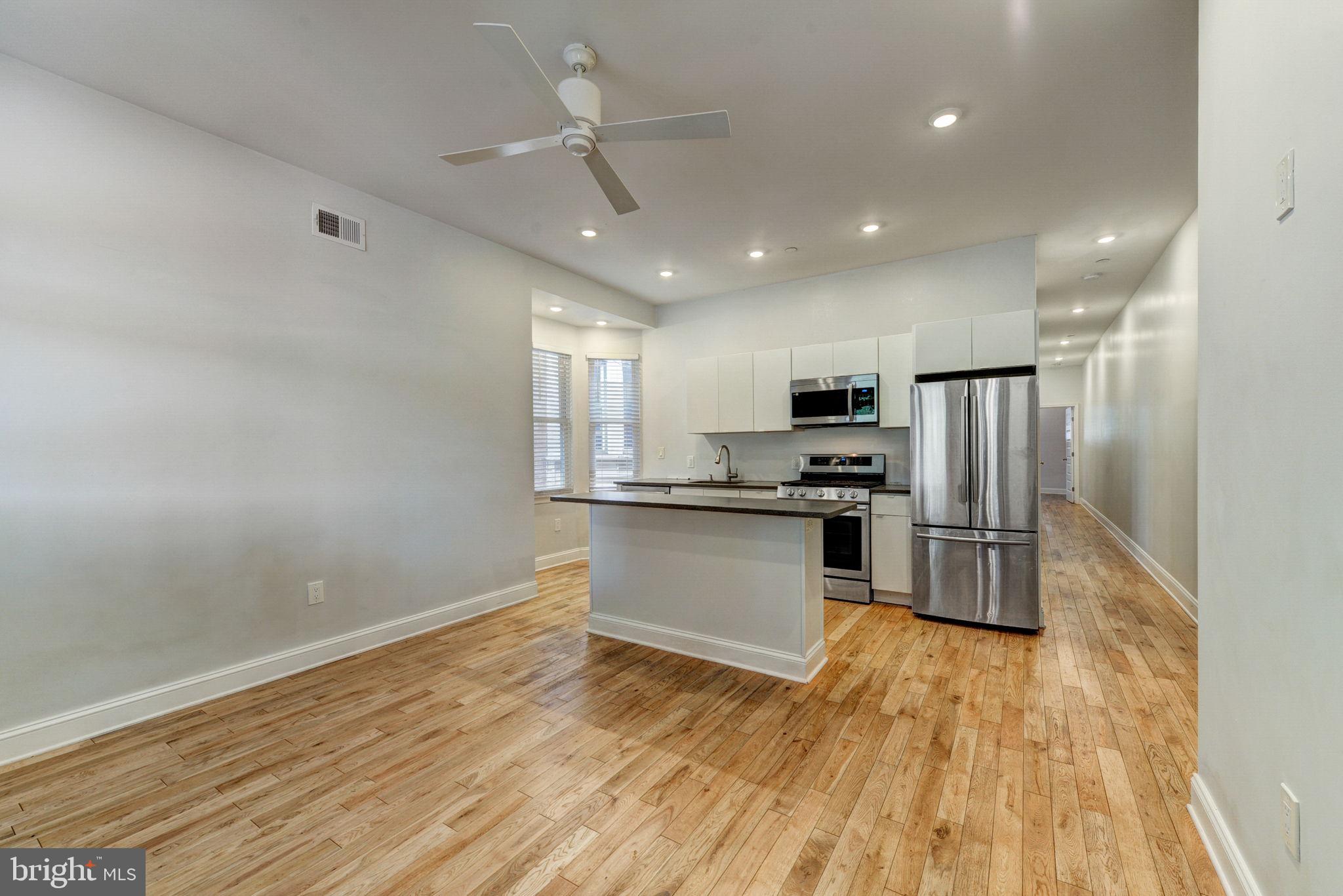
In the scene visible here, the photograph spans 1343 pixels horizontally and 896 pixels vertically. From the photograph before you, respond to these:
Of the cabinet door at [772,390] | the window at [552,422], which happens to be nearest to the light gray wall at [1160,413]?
the cabinet door at [772,390]

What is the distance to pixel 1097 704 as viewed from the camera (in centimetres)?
254

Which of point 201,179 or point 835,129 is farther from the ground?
point 835,129

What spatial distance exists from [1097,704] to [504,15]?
393 cm

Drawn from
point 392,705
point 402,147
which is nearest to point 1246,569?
point 392,705

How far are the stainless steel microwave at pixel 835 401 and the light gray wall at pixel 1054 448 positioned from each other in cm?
982

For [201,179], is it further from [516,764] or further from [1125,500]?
[1125,500]

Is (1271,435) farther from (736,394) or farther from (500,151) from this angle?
(736,394)

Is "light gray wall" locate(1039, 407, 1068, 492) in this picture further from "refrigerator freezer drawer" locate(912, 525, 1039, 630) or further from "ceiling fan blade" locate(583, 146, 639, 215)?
"ceiling fan blade" locate(583, 146, 639, 215)

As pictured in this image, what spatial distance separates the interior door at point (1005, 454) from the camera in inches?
139

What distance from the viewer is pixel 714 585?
3090 mm

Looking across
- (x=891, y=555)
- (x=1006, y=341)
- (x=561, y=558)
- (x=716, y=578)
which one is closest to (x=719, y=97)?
(x=716, y=578)

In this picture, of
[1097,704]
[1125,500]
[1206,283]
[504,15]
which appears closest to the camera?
[1206,283]

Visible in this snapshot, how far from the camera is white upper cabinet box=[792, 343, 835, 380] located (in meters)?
4.69

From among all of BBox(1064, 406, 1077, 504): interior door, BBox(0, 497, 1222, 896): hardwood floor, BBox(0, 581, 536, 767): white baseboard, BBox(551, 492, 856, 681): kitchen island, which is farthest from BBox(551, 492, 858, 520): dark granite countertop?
BBox(1064, 406, 1077, 504): interior door
